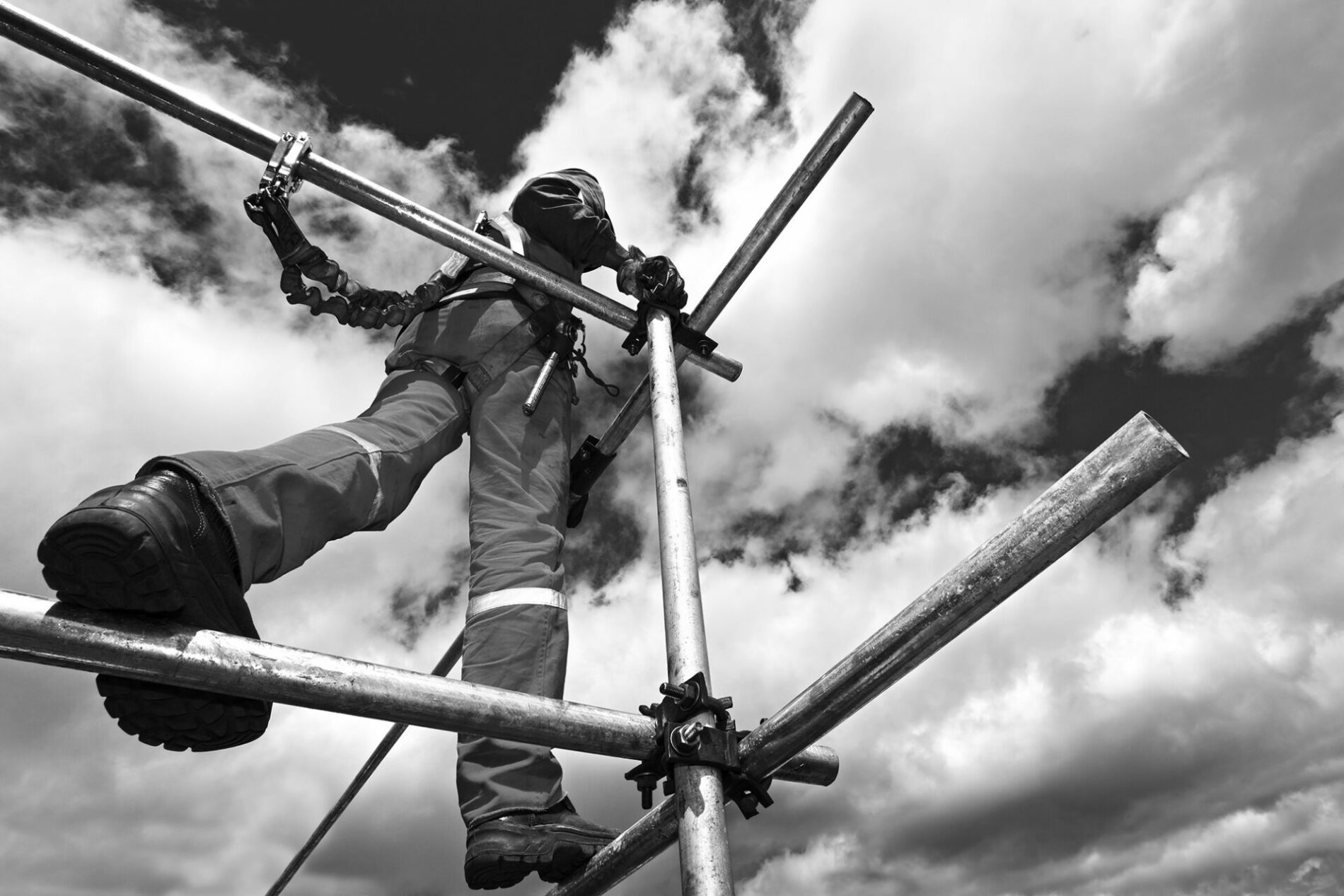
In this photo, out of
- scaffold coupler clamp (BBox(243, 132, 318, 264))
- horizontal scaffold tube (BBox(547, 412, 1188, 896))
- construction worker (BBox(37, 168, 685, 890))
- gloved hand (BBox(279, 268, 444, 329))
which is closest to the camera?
horizontal scaffold tube (BBox(547, 412, 1188, 896))

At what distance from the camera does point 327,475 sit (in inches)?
93.4

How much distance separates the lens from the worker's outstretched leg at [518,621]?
232cm

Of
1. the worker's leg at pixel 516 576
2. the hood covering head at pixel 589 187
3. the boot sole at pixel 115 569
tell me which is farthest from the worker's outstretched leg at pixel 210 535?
the hood covering head at pixel 589 187

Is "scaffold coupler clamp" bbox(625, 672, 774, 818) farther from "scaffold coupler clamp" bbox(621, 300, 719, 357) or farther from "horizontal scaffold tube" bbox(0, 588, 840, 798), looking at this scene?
"scaffold coupler clamp" bbox(621, 300, 719, 357)

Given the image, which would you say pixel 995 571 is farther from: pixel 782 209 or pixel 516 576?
pixel 782 209

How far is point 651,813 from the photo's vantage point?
221 cm

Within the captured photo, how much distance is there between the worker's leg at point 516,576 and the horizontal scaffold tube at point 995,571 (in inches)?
34.3

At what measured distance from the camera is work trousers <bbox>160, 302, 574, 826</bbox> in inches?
84.7

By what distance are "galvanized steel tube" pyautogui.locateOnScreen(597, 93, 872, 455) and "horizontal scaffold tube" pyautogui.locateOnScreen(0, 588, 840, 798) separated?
5.80ft

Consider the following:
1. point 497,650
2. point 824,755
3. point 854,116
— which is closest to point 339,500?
point 497,650

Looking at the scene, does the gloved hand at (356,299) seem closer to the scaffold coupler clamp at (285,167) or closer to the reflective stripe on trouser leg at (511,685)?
the scaffold coupler clamp at (285,167)

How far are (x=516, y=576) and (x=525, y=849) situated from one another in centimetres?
86

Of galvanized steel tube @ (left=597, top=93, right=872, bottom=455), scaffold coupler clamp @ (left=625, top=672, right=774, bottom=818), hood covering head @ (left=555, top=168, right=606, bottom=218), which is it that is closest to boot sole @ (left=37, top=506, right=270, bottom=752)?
scaffold coupler clamp @ (left=625, top=672, right=774, bottom=818)

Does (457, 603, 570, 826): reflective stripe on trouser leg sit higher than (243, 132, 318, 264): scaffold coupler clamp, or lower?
lower
